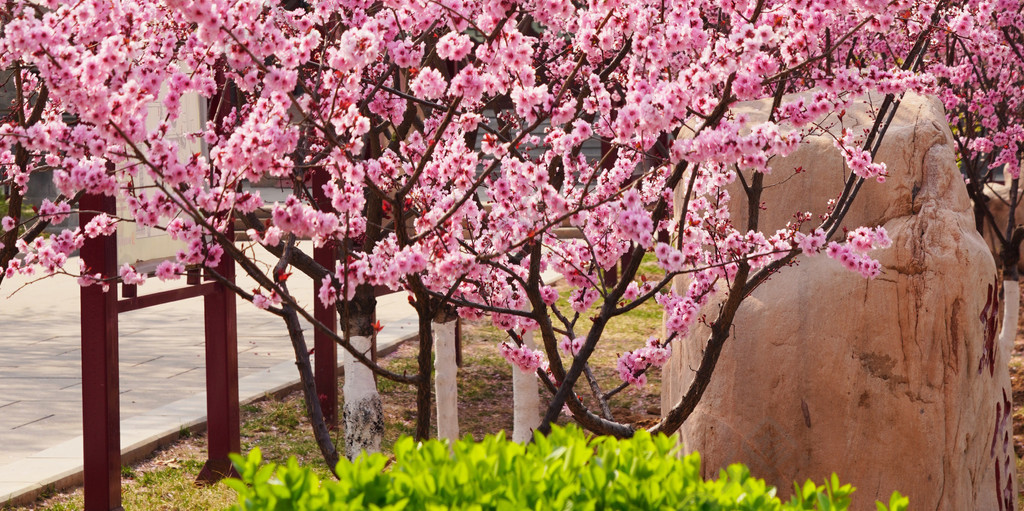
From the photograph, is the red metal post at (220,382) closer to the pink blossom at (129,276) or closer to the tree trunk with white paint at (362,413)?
the tree trunk with white paint at (362,413)

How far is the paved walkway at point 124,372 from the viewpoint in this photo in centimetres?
632

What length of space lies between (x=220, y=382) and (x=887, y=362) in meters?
3.79

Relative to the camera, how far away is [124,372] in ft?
28.2

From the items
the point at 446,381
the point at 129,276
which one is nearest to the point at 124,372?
the point at 446,381

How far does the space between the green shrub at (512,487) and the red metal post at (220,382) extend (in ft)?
12.9

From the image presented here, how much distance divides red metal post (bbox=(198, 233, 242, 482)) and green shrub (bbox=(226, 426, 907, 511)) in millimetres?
3920

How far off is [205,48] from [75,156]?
3.12 ft

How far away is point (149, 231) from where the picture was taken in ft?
19.6

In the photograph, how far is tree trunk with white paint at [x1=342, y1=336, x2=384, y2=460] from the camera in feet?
Result: 18.2

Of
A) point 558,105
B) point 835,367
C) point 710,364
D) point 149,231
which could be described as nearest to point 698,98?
point 558,105

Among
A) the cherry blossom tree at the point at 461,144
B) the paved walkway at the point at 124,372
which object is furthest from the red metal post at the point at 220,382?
the cherry blossom tree at the point at 461,144

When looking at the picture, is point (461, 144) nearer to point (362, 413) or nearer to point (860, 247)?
point (860, 247)

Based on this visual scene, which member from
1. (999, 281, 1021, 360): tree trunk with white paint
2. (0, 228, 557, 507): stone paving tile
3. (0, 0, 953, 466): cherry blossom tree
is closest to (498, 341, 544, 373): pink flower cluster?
(0, 0, 953, 466): cherry blossom tree

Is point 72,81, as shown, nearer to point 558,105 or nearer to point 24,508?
point 558,105
